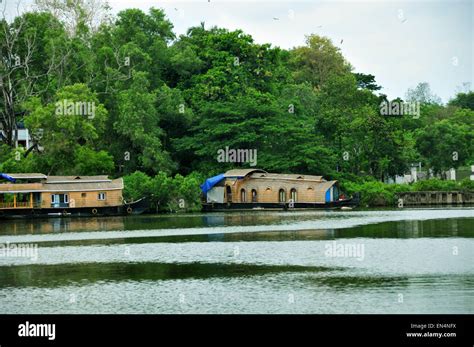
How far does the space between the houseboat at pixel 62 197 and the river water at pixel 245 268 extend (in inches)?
340

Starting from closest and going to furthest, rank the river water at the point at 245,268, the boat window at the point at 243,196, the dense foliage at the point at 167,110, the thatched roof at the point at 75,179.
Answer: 1. the river water at the point at 245,268
2. the thatched roof at the point at 75,179
3. the dense foliage at the point at 167,110
4. the boat window at the point at 243,196

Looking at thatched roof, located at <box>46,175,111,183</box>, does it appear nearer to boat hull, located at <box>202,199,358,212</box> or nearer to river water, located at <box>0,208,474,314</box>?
boat hull, located at <box>202,199,358,212</box>

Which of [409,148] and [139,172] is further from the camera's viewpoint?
[409,148]

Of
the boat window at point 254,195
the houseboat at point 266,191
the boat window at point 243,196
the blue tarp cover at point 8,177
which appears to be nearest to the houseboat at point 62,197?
the blue tarp cover at point 8,177

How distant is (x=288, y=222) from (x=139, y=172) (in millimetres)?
15047

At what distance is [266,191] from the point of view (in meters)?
55.1

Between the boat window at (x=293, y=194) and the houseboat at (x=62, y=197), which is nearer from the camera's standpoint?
the houseboat at (x=62, y=197)

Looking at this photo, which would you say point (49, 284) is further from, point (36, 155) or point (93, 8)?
point (93, 8)

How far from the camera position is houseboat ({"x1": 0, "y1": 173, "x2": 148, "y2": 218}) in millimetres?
50250

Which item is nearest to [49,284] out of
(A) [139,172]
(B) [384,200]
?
(A) [139,172]

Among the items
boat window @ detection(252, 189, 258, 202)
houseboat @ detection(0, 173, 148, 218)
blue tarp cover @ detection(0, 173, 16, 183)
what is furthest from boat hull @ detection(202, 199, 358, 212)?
blue tarp cover @ detection(0, 173, 16, 183)

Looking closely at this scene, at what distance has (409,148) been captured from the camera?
65.7 metres

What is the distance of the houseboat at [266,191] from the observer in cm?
5438

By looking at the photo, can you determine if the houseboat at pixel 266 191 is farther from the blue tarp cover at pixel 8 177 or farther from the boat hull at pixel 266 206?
the blue tarp cover at pixel 8 177
